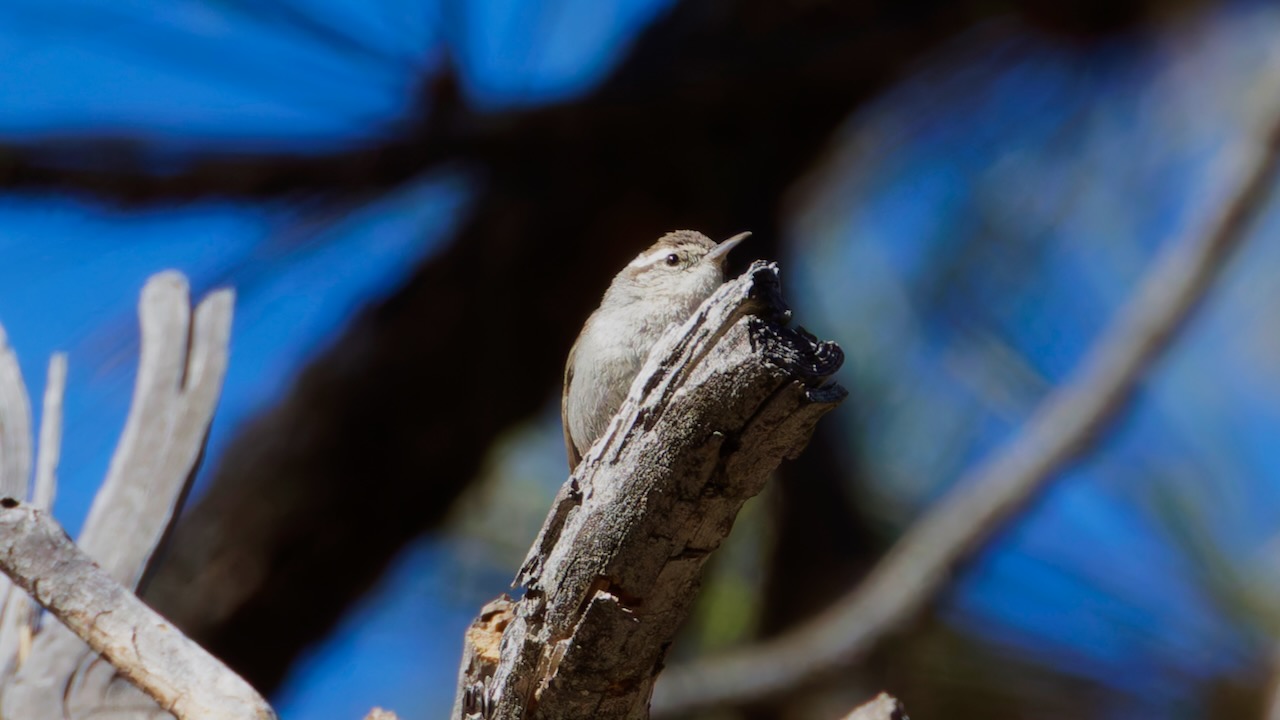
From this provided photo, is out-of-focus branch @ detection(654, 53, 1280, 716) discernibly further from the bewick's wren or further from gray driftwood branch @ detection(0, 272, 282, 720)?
gray driftwood branch @ detection(0, 272, 282, 720)

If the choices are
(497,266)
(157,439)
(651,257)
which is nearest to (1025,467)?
(651,257)

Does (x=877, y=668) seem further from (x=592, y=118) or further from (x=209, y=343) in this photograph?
(x=209, y=343)

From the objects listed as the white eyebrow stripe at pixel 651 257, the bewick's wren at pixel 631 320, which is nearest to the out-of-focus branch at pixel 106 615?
the bewick's wren at pixel 631 320

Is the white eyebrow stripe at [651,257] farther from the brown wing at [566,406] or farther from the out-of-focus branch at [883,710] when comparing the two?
the out-of-focus branch at [883,710]

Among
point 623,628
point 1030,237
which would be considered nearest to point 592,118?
point 1030,237

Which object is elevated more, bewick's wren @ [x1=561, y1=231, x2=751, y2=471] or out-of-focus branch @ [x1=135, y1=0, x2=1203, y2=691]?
out-of-focus branch @ [x1=135, y1=0, x2=1203, y2=691]

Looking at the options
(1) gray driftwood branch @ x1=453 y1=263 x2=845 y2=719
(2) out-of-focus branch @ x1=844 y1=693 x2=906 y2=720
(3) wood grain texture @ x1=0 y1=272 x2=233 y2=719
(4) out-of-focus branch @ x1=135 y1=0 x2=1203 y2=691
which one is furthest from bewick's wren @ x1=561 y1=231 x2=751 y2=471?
(4) out-of-focus branch @ x1=135 y1=0 x2=1203 y2=691
